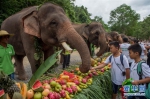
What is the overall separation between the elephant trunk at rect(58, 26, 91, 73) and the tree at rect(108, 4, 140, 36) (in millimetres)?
68628

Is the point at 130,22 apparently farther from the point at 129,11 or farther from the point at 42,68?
the point at 42,68

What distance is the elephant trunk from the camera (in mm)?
4371

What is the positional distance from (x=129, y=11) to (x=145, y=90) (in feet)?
244

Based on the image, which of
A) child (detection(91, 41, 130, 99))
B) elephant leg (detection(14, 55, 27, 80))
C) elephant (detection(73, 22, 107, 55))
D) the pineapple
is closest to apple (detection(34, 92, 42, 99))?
the pineapple

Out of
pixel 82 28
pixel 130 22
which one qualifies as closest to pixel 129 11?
pixel 130 22

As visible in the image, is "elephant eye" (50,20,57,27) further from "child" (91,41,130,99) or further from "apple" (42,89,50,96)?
"apple" (42,89,50,96)

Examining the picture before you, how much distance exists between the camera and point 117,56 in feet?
16.1

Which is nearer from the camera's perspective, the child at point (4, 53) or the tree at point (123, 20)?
the child at point (4, 53)

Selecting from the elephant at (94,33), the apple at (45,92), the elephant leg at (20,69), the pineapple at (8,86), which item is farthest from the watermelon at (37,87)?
the elephant at (94,33)

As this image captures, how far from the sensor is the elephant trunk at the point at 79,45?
437 centimetres

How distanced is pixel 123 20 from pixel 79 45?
70.6m

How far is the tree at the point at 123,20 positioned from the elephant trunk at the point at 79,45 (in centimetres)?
6863

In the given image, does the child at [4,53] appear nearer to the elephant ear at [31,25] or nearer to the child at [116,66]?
the elephant ear at [31,25]

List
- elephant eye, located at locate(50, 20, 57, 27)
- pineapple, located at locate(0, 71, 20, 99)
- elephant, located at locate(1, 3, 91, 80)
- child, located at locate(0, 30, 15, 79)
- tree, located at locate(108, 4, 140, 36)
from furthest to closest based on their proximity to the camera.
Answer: tree, located at locate(108, 4, 140, 36)
elephant eye, located at locate(50, 20, 57, 27)
elephant, located at locate(1, 3, 91, 80)
child, located at locate(0, 30, 15, 79)
pineapple, located at locate(0, 71, 20, 99)
